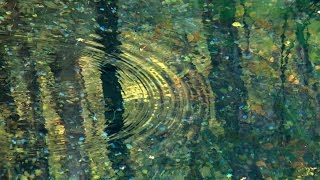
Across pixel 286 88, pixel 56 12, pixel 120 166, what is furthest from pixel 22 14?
pixel 286 88

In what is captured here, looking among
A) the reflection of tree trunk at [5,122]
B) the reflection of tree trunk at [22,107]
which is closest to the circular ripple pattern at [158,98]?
the reflection of tree trunk at [22,107]

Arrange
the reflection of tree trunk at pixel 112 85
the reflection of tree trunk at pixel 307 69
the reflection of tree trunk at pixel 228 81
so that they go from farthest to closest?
the reflection of tree trunk at pixel 307 69 < the reflection of tree trunk at pixel 228 81 < the reflection of tree trunk at pixel 112 85

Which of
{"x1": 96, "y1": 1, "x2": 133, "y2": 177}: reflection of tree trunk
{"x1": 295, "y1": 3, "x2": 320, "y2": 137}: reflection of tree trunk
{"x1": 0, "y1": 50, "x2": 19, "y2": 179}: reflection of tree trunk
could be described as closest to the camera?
{"x1": 0, "y1": 50, "x2": 19, "y2": 179}: reflection of tree trunk

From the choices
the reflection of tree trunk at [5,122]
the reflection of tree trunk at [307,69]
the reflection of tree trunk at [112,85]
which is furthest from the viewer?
the reflection of tree trunk at [307,69]

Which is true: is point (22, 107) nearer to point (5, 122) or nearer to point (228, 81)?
point (5, 122)

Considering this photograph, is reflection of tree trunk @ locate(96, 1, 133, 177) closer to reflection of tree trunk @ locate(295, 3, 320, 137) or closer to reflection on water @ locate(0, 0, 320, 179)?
reflection on water @ locate(0, 0, 320, 179)

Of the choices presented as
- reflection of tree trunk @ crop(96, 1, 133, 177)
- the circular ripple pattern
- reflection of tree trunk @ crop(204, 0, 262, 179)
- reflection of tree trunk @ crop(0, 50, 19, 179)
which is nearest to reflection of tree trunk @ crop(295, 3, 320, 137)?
reflection of tree trunk @ crop(204, 0, 262, 179)

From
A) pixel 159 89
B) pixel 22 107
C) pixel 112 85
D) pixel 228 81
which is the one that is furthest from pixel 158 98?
pixel 22 107

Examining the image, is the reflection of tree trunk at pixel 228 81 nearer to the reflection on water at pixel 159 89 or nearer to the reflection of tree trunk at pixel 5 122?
the reflection on water at pixel 159 89
